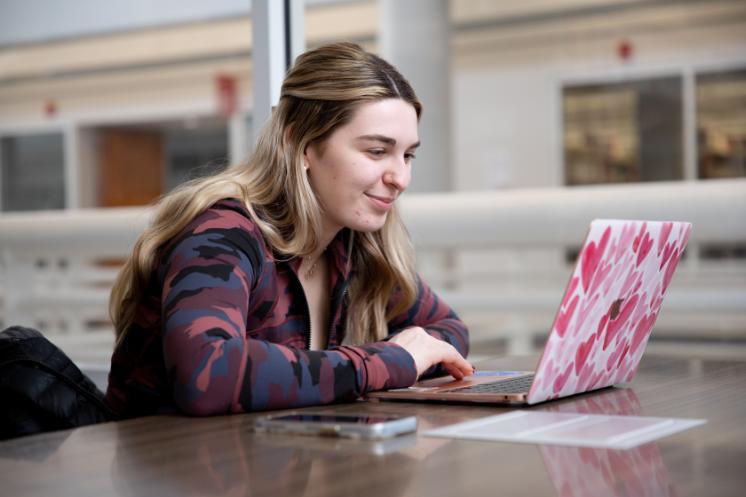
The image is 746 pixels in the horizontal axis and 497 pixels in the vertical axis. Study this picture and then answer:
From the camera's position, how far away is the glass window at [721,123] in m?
4.34

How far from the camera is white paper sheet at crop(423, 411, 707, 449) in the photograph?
83 centimetres

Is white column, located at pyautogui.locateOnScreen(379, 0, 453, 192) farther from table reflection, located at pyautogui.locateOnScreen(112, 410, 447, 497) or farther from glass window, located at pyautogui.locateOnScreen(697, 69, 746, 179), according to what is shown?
table reflection, located at pyautogui.locateOnScreen(112, 410, 447, 497)

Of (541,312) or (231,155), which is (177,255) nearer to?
(541,312)

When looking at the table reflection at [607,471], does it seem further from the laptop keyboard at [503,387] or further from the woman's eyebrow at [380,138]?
the woman's eyebrow at [380,138]

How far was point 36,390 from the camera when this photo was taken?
3.95 feet

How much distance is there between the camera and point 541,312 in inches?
121

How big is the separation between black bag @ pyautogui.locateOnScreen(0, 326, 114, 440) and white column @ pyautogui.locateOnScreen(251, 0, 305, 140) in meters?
1.07

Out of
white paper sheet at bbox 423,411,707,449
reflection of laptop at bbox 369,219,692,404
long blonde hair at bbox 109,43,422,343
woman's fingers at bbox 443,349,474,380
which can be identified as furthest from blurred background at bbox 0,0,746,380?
white paper sheet at bbox 423,411,707,449

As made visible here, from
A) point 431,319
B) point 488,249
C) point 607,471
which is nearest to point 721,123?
point 488,249

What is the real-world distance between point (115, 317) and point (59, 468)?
0.64m

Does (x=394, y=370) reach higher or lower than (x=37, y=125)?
lower

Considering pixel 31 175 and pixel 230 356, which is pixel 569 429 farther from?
pixel 31 175

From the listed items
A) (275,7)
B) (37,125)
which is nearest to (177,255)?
(275,7)

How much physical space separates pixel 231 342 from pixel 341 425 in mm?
286
